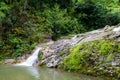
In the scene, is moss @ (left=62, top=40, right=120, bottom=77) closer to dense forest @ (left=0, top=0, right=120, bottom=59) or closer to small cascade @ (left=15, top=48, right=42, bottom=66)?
small cascade @ (left=15, top=48, right=42, bottom=66)

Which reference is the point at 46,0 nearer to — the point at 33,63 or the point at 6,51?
the point at 6,51

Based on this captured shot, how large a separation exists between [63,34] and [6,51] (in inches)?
206

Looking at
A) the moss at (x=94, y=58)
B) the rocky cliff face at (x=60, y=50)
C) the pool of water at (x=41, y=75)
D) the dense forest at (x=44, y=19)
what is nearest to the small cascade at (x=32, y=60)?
the rocky cliff face at (x=60, y=50)

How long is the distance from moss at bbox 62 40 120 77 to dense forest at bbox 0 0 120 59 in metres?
4.84

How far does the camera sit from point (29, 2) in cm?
2189

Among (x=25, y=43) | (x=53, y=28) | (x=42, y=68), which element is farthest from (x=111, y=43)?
(x=53, y=28)

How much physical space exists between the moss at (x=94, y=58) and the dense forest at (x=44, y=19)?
484 centimetres

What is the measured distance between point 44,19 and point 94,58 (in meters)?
9.33

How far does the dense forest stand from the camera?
59.4 feet

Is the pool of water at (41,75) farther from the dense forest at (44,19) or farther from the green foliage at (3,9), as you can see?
the green foliage at (3,9)

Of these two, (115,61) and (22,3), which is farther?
(22,3)

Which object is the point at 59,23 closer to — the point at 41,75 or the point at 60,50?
the point at 60,50

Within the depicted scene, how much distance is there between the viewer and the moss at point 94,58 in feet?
38.3

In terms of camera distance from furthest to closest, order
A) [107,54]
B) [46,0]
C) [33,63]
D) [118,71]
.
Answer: [46,0]
[33,63]
[107,54]
[118,71]
